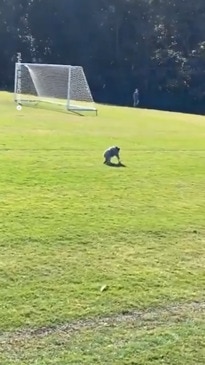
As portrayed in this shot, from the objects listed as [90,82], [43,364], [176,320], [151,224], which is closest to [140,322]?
[176,320]

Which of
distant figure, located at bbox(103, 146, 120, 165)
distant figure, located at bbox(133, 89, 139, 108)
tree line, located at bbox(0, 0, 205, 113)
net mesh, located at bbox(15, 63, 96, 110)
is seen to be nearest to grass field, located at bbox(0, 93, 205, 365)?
distant figure, located at bbox(103, 146, 120, 165)

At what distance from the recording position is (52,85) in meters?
32.0

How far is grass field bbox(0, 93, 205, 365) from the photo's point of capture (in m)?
4.30

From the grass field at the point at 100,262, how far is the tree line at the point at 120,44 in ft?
114

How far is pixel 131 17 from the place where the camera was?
47219 millimetres

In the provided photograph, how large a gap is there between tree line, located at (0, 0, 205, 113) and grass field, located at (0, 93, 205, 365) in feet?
114

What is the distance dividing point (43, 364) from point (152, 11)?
45580 mm

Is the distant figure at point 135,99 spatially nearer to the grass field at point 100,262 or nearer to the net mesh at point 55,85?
the net mesh at point 55,85

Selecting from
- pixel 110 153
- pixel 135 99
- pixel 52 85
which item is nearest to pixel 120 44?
pixel 135 99

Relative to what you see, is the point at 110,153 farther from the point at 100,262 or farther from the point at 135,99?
the point at 135,99

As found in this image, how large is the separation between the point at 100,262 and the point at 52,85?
2679 cm

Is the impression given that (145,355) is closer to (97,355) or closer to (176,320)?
(97,355)

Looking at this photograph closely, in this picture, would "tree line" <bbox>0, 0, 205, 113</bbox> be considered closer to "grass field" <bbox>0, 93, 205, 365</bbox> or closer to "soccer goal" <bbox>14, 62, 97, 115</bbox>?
"soccer goal" <bbox>14, 62, 97, 115</bbox>

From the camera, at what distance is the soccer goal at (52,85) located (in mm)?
29766
